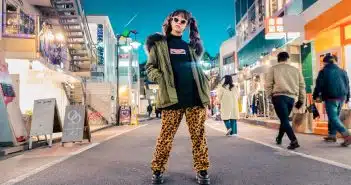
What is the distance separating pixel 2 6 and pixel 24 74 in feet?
12.6

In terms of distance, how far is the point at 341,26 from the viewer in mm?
15180

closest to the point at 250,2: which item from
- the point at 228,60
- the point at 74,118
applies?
the point at 228,60

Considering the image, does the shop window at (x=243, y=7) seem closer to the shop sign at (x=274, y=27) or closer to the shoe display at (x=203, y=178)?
the shop sign at (x=274, y=27)

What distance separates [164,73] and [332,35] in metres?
13.7

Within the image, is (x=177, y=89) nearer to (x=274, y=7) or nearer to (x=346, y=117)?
(x=346, y=117)

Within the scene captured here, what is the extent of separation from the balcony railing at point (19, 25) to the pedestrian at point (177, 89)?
12.4 metres

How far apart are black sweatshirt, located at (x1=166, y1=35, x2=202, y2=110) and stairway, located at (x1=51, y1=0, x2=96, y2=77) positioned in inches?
669

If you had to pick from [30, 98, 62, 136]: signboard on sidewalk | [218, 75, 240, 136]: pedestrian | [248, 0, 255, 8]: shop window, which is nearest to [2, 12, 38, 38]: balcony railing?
[30, 98, 62, 136]: signboard on sidewalk

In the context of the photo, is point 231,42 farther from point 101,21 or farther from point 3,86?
point 3,86

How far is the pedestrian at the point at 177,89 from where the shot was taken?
4.21 m

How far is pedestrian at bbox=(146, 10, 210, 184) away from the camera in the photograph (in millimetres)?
4207

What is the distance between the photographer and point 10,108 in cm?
948

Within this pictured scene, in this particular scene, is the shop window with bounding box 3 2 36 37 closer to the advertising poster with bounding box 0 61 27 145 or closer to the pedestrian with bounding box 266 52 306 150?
the advertising poster with bounding box 0 61 27 145

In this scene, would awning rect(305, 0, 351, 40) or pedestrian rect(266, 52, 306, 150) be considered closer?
pedestrian rect(266, 52, 306, 150)
